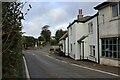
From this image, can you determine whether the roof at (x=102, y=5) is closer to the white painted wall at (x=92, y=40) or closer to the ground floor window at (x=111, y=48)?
the white painted wall at (x=92, y=40)

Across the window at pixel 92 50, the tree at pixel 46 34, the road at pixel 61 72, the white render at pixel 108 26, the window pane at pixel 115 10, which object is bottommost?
the road at pixel 61 72

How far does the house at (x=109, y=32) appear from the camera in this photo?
27.4m

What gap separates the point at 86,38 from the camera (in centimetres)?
4088

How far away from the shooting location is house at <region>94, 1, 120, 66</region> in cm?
2739

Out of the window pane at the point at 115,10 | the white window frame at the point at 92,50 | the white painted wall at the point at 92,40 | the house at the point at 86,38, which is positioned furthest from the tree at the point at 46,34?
the window pane at the point at 115,10

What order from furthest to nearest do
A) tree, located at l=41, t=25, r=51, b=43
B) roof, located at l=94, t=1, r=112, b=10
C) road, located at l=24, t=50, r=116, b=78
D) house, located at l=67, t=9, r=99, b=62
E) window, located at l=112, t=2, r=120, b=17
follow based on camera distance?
1. tree, located at l=41, t=25, r=51, b=43
2. house, located at l=67, t=9, r=99, b=62
3. roof, located at l=94, t=1, r=112, b=10
4. window, located at l=112, t=2, r=120, b=17
5. road, located at l=24, t=50, r=116, b=78

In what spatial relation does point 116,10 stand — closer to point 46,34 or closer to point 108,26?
point 108,26

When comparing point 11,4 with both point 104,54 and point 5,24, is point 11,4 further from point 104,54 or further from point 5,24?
point 104,54

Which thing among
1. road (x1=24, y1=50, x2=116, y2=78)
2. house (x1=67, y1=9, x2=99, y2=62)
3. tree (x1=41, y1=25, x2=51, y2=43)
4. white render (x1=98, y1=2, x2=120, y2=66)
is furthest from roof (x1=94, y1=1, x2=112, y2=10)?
tree (x1=41, y1=25, x2=51, y2=43)

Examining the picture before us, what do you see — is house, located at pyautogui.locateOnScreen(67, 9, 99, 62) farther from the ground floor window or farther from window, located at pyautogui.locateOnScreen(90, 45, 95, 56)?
the ground floor window

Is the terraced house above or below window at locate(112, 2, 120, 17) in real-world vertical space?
below

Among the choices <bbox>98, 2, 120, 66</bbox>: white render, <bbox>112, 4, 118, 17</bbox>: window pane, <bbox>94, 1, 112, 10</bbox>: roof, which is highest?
<bbox>94, 1, 112, 10</bbox>: roof

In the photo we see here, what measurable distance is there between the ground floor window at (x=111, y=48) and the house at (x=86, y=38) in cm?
272

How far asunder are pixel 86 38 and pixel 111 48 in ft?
38.5
